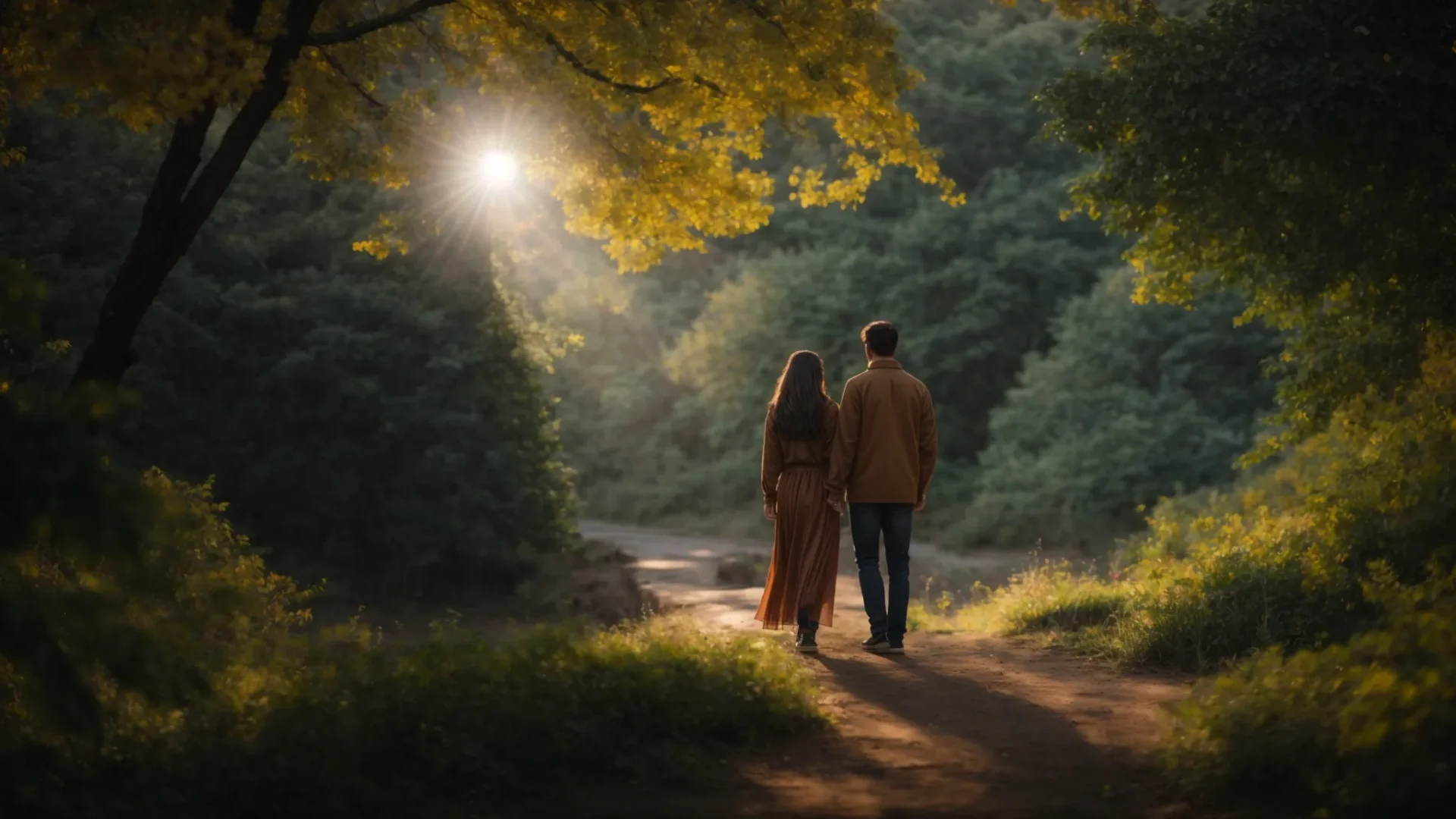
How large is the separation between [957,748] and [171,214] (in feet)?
18.6

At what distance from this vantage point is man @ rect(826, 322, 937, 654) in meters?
8.73

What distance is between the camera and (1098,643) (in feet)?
30.4

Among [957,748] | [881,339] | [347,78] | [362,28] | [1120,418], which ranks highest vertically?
[347,78]

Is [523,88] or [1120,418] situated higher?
[523,88]

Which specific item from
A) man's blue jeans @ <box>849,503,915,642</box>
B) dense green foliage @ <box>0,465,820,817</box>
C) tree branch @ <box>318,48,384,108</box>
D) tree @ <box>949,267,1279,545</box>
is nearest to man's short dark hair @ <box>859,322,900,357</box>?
man's blue jeans @ <box>849,503,915,642</box>

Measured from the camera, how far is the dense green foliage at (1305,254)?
851 centimetres

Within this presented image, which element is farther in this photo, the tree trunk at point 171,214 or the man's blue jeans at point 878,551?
the man's blue jeans at point 878,551

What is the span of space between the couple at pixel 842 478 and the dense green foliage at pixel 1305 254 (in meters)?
1.66

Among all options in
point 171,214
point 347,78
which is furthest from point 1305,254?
point 171,214

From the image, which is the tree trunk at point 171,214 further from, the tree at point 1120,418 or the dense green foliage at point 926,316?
the dense green foliage at point 926,316

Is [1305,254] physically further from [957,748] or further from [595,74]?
[957,748]

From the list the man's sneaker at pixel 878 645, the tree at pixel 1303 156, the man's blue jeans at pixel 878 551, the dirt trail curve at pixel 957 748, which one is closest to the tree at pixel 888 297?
the tree at pixel 1303 156

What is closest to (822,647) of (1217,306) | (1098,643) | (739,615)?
(1098,643)

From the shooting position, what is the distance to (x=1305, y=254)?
10359mm
